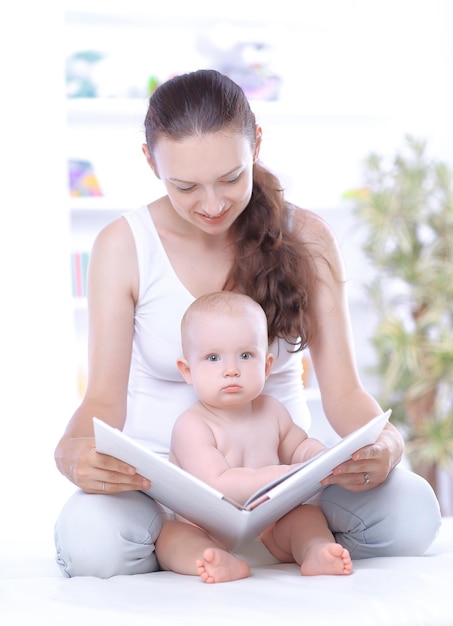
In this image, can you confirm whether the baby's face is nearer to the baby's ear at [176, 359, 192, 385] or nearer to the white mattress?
the baby's ear at [176, 359, 192, 385]

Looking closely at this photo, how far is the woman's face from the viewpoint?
1675 millimetres

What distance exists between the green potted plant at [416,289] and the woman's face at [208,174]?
2.25 m

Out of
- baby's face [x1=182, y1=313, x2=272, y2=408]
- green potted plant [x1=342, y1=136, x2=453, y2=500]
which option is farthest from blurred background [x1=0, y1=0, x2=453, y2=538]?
baby's face [x1=182, y1=313, x2=272, y2=408]

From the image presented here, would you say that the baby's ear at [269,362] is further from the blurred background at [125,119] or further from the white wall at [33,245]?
the white wall at [33,245]

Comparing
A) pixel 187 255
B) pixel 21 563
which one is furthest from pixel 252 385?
→ pixel 21 563

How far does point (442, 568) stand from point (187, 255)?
87 centimetres

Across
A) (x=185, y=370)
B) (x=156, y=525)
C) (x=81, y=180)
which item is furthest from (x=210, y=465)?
(x=81, y=180)

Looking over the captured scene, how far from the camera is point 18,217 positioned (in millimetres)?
3801

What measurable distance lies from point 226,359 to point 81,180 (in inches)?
104

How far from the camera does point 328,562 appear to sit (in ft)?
4.70

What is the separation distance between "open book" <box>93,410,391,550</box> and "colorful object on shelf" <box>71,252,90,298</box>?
260cm

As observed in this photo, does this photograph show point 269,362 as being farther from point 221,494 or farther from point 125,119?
point 125,119

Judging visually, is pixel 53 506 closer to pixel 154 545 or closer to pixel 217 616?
pixel 154 545

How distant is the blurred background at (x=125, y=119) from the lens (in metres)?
3.80
